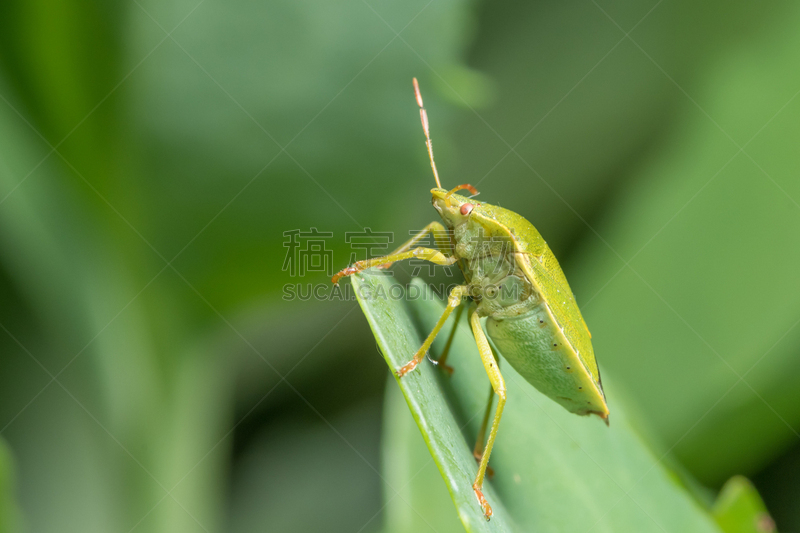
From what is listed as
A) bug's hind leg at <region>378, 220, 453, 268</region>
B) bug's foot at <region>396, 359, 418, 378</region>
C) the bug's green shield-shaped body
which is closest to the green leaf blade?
bug's foot at <region>396, 359, 418, 378</region>

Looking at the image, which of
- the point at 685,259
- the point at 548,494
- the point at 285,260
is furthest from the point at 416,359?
the point at 685,259

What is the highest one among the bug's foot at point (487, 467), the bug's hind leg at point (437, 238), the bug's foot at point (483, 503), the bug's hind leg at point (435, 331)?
the bug's hind leg at point (437, 238)

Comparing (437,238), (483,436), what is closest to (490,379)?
(483,436)

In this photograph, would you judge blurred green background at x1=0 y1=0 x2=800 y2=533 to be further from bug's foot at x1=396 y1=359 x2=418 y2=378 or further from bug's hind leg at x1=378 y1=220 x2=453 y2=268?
bug's foot at x1=396 y1=359 x2=418 y2=378

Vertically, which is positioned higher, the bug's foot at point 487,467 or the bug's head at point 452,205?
the bug's head at point 452,205

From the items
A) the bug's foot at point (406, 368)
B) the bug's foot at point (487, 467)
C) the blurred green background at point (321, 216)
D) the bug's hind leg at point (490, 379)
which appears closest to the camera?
the bug's foot at point (406, 368)

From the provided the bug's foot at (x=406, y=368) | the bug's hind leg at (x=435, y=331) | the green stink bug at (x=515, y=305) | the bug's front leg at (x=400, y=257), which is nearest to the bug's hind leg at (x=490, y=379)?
the green stink bug at (x=515, y=305)

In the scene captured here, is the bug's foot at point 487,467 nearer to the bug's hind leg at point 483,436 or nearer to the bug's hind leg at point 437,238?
the bug's hind leg at point 483,436
